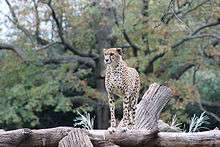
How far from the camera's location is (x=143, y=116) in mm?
5125

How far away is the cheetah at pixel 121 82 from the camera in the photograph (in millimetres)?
4410

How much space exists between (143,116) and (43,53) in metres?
6.43

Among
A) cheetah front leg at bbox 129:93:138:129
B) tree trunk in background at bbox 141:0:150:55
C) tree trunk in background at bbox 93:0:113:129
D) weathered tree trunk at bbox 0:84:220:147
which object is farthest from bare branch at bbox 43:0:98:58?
cheetah front leg at bbox 129:93:138:129

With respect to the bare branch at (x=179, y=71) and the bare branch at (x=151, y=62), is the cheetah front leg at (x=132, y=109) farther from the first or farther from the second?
the bare branch at (x=179, y=71)

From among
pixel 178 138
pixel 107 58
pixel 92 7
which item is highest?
pixel 92 7

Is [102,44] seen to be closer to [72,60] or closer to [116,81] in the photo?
[72,60]

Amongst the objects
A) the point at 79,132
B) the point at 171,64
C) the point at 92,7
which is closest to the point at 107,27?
the point at 92,7

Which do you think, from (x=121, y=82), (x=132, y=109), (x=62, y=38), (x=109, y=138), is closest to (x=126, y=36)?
(x=62, y=38)

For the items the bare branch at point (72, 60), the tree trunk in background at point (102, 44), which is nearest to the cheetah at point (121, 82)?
the tree trunk in background at point (102, 44)

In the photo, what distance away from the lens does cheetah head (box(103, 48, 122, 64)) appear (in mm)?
4359

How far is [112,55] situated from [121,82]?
224 mm

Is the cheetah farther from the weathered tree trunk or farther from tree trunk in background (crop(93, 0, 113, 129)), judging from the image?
tree trunk in background (crop(93, 0, 113, 129))

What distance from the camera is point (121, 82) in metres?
4.43

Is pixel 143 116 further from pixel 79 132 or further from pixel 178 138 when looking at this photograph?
pixel 79 132
